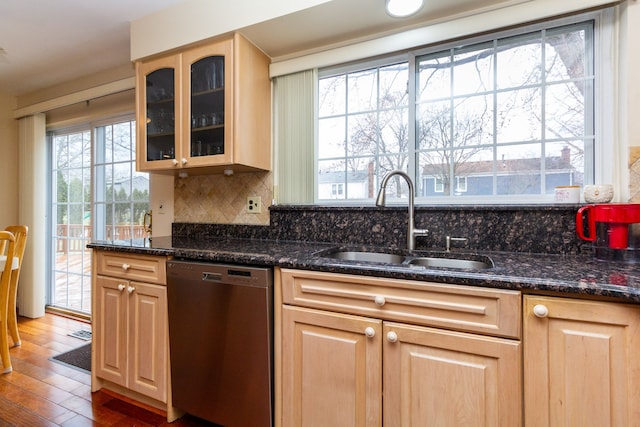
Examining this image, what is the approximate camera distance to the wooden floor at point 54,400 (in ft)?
5.12

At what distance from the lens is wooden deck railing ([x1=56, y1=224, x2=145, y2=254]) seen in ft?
8.85

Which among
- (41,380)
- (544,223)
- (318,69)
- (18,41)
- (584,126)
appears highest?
(18,41)

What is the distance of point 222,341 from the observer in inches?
Answer: 54.3

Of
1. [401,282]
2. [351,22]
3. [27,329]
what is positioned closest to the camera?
[401,282]

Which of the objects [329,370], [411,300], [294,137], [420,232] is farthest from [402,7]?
[329,370]

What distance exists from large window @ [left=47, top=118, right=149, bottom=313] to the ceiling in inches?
22.1

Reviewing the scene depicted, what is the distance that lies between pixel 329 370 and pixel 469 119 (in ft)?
4.62

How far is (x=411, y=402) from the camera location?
106 cm

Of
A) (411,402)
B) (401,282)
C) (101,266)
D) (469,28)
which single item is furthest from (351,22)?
(101,266)

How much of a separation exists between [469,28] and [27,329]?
405cm

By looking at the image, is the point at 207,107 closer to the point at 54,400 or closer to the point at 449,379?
the point at 449,379

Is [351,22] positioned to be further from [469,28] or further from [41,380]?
[41,380]

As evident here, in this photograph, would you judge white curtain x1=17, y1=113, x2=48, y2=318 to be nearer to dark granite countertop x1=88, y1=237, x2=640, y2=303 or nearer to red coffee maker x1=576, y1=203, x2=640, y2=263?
dark granite countertop x1=88, y1=237, x2=640, y2=303

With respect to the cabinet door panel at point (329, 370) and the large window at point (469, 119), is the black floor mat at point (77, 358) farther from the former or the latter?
the large window at point (469, 119)
